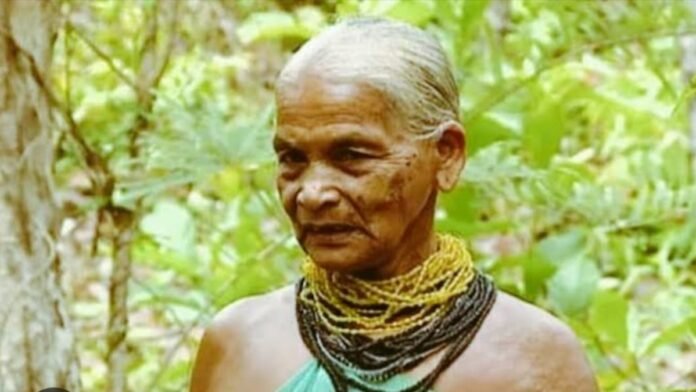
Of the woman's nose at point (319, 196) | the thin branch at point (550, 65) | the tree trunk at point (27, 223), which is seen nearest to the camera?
the woman's nose at point (319, 196)

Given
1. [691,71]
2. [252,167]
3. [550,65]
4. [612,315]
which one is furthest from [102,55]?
[691,71]

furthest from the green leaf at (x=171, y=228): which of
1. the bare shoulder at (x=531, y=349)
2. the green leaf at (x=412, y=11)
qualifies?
the bare shoulder at (x=531, y=349)

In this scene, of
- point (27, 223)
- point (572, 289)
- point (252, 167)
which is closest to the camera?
point (27, 223)

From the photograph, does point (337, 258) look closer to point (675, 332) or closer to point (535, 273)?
point (675, 332)

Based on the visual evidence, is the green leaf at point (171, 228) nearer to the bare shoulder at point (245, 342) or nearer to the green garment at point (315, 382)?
the bare shoulder at point (245, 342)

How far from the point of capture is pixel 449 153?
1.78 m

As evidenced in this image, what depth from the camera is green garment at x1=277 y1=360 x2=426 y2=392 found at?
178cm

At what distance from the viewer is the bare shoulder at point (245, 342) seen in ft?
6.24

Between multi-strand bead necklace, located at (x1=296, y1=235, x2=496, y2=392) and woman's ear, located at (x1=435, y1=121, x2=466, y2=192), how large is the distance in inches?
3.6

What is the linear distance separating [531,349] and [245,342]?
13.2 inches

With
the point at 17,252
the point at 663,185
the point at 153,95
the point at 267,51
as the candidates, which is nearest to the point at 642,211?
the point at 663,185

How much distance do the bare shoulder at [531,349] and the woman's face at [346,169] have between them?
161mm

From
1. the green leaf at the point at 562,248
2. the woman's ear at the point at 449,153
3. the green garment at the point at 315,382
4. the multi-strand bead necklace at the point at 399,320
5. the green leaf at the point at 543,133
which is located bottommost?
the green leaf at the point at 562,248

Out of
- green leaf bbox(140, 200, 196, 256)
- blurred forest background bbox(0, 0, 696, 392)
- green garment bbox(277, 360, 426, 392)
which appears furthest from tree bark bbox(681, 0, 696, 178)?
green garment bbox(277, 360, 426, 392)
